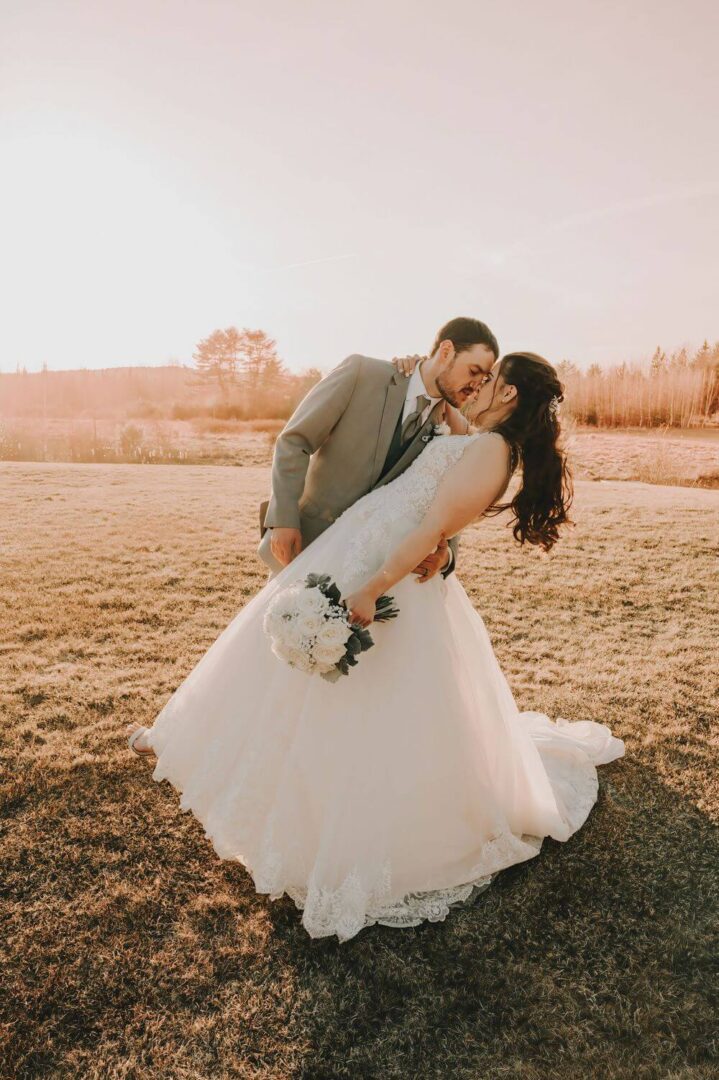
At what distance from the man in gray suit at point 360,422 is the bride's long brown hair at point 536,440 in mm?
406

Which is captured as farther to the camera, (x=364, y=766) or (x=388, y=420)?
(x=388, y=420)

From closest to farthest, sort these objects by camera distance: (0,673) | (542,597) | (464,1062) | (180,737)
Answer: (464,1062) → (180,737) → (0,673) → (542,597)

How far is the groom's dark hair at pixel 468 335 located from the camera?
128 inches

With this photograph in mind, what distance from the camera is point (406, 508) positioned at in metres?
2.88

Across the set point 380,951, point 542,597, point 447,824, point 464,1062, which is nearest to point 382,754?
point 447,824

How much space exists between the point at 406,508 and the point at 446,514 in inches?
10.5

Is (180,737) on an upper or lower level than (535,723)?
upper

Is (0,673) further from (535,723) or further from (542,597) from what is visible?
(542,597)

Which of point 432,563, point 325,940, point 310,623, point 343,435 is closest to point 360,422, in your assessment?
point 343,435

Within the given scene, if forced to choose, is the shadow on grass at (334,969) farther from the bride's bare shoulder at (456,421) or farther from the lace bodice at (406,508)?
the bride's bare shoulder at (456,421)

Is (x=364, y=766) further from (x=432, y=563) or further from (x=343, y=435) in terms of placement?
(x=343, y=435)

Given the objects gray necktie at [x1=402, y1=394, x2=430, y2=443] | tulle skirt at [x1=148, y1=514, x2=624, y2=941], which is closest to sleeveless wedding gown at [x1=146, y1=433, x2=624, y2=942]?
tulle skirt at [x1=148, y1=514, x2=624, y2=941]

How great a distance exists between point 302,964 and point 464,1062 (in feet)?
2.29

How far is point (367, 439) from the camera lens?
341 centimetres
